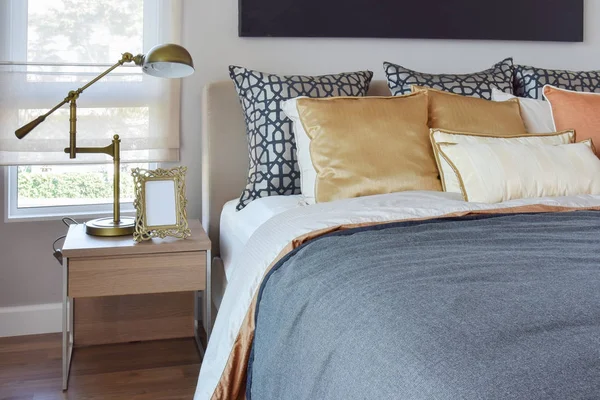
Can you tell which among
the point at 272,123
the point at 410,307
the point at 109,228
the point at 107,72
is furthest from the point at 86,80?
the point at 410,307

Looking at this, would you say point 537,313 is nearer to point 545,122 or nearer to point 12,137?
point 545,122

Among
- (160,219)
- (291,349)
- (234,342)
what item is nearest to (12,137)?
(160,219)

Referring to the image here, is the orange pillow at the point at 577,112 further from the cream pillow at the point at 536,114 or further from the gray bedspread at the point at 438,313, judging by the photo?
the gray bedspread at the point at 438,313

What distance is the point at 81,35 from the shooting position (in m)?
2.73

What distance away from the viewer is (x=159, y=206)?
7.78 ft

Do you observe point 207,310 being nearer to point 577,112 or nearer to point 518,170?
point 518,170

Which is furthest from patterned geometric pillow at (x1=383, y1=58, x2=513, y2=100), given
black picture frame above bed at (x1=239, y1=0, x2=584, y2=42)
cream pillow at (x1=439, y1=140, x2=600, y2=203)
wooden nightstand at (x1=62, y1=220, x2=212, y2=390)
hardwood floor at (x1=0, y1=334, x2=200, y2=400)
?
hardwood floor at (x1=0, y1=334, x2=200, y2=400)

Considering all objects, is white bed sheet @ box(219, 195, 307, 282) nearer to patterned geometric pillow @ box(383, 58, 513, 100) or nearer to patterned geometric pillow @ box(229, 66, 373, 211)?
patterned geometric pillow @ box(229, 66, 373, 211)

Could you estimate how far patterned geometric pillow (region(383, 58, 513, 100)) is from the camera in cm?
268

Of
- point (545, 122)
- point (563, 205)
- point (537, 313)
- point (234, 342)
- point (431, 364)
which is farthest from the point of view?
point (545, 122)

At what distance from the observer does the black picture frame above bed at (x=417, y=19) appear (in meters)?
2.88

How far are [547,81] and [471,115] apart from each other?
58cm

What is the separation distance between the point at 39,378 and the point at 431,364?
71.9 inches

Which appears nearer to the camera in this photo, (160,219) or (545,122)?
(160,219)
